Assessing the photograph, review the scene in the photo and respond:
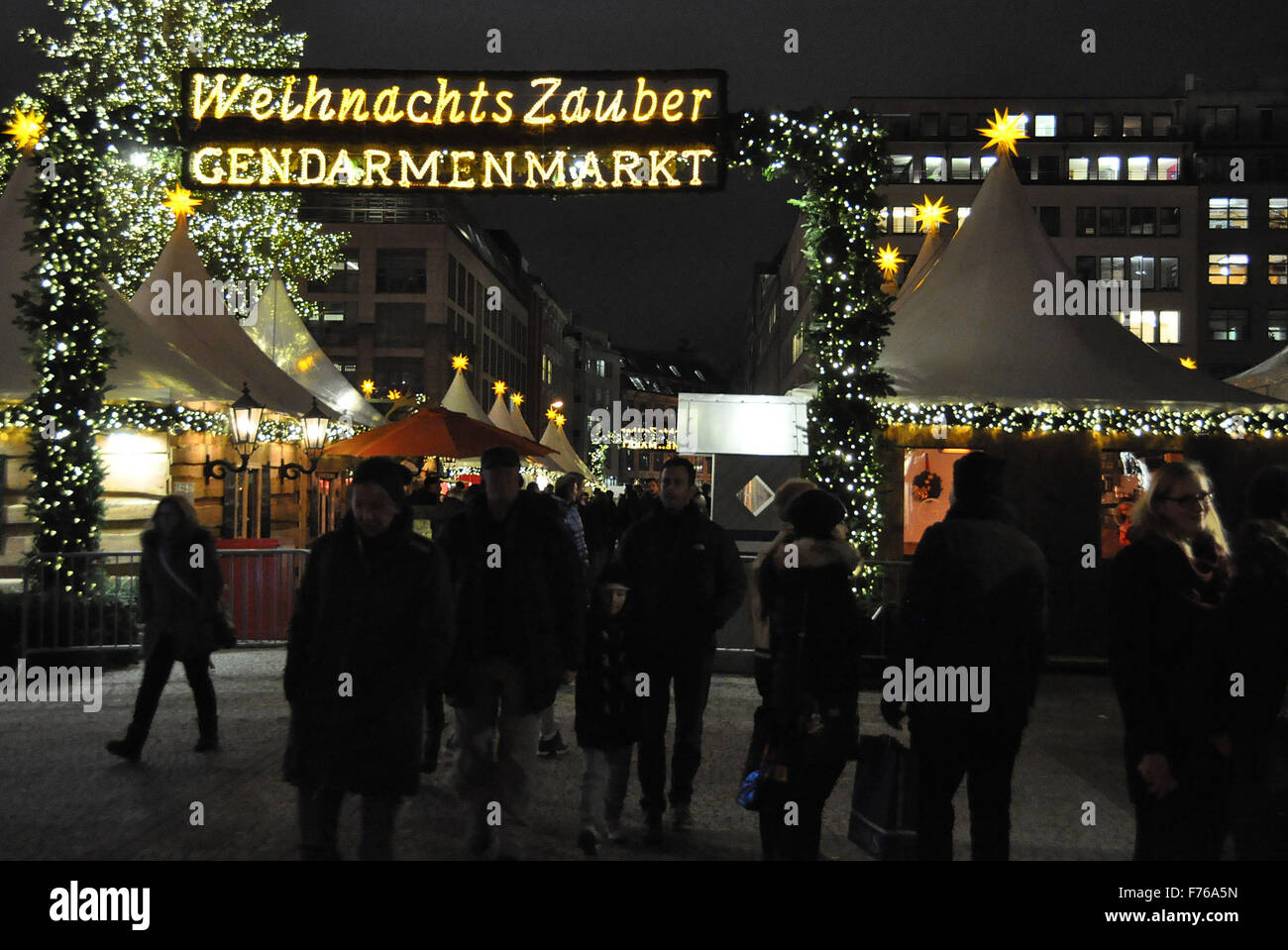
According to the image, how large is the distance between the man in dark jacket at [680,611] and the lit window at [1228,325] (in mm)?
69296

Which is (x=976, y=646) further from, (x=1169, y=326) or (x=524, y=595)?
(x=1169, y=326)

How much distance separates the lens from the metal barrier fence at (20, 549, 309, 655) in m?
11.4

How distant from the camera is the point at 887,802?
4.79m

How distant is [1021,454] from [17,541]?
13.1 m

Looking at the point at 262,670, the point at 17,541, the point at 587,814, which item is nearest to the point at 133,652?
the point at 262,670

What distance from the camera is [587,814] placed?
5910 mm

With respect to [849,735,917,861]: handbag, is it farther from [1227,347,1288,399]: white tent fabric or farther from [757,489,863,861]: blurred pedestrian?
[1227,347,1288,399]: white tent fabric

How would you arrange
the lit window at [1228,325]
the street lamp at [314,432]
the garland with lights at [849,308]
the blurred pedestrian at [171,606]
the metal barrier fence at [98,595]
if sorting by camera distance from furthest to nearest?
the lit window at [1228,325]
the street lamp at [314,432]
the garland with lights at [849,308]
the metal barrier fence at [98,595]
the blurred pedestrian at [171,606]

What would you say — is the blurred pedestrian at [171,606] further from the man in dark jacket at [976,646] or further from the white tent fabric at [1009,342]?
the white tent fabric at [1009,342]

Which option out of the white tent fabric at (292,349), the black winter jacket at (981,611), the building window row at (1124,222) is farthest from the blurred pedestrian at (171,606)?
the building window row at (1124,222)

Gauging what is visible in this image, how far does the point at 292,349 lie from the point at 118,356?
9.40 meters

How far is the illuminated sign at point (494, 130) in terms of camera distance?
35.1 ft

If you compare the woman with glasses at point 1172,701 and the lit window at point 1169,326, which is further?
the lit window at point 1169,326
